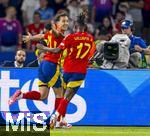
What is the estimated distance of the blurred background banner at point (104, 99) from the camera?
1548cm

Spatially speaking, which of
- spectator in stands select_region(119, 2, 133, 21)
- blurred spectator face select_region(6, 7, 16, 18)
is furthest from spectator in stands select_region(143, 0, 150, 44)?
blurred spectator face select_region(6, 7, 16, 18)

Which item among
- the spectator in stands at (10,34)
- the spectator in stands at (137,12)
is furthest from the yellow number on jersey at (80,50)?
the spectator in stands at (137,12)

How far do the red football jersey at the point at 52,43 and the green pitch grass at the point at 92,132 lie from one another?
4.37 ft

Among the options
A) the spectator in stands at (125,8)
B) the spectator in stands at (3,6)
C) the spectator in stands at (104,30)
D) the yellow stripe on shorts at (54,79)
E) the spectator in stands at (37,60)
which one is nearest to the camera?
the yellow stripe on shorts at (54,79)

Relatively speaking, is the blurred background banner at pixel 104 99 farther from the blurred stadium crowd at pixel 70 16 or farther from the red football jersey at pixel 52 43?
the blurred stadium crowd at pixel 70 16

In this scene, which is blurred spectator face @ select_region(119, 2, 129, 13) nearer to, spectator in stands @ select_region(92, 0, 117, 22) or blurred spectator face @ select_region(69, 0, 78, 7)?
spectator in stands @ select_region(92, 0, 117, 22)

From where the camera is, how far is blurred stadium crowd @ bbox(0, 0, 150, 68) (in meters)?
20.0

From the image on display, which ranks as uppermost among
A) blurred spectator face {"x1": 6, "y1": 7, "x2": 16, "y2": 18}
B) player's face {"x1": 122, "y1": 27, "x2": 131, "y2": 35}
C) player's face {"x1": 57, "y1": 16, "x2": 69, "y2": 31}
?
player's face {"x1": 57, "y1": 16, "x2": 69, "y2": 31}

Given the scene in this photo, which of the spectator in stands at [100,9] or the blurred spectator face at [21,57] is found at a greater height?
the spectator in stands at [100,9]

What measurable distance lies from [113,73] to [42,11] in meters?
5.95

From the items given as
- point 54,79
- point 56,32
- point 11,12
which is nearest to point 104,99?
point 54,79

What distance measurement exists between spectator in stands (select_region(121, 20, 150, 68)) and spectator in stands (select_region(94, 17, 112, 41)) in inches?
141

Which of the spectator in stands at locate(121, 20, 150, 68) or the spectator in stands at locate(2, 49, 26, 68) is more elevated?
the spectator in stands at locate(121, 20, 150, 68)

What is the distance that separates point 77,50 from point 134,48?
216 cm
